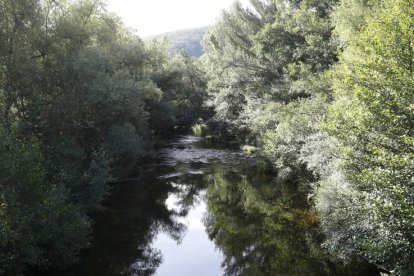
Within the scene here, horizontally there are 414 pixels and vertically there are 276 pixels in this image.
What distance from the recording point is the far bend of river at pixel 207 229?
20766 mm

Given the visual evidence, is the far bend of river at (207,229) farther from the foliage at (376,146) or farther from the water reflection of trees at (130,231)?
the foliage at (376,146)

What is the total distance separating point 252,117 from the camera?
4809 cm

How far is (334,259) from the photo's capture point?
20688 millimetres

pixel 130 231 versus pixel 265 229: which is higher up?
pixel 130 231

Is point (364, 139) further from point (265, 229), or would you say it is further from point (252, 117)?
point (252, 117)

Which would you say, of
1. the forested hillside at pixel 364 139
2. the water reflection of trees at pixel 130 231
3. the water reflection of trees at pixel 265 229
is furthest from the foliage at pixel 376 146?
the water reflection of trees at pixel 130 231

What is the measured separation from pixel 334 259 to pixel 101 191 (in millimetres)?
14911

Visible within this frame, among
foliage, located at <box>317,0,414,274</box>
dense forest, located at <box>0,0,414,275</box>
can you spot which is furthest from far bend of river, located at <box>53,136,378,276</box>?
foliage, located at <box>317,0,414,274</box>

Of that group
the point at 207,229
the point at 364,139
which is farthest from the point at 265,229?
the point at 364,139

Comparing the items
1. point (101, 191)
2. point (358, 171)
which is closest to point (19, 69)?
point (101, 191)

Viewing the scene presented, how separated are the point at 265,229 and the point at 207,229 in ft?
14.0

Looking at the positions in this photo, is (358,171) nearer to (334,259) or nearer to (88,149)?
(334,259)

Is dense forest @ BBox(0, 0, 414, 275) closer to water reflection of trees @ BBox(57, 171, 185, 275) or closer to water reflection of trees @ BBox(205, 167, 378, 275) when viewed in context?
water reflection of trees @ BBox(205, 167, 378, 275)

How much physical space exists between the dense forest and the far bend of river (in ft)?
3.51
